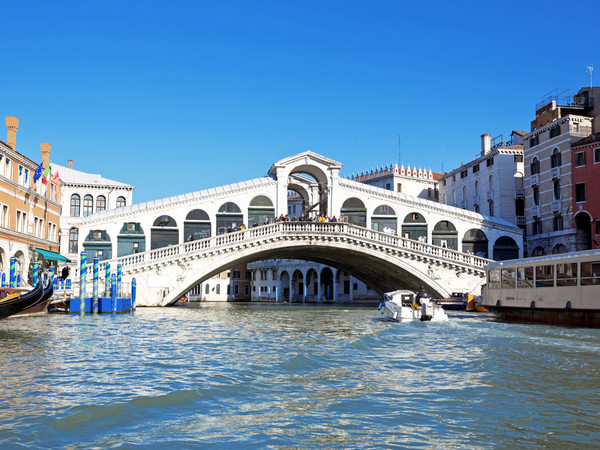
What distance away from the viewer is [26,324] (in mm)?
17547

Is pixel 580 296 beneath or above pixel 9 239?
beneath

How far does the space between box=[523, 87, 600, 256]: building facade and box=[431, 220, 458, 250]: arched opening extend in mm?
4124

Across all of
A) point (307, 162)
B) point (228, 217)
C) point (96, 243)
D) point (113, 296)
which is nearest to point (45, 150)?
point (96, 243)

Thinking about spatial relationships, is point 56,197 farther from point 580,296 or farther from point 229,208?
point 580,296

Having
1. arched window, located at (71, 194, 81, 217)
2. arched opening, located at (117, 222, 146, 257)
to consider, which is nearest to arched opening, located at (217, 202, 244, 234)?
arched opening, located at (117, 222, 146, 257)

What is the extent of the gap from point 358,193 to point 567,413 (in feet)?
97.6

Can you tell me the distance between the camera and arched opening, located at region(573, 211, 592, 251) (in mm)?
31250

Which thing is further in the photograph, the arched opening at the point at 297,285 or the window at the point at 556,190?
the arched opening at the point at 297,285

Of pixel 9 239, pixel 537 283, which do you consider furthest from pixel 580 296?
pixel 9 239

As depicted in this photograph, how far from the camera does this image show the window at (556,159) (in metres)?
32.3

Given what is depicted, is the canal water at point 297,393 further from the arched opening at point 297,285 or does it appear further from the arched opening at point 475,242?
the arched opening at point 297,285

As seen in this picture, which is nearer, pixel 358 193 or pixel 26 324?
pixel 26 324

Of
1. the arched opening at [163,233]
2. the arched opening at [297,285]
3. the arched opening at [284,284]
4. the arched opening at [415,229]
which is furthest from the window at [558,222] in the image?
the arched opening at [284,284]

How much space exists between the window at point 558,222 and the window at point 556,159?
8.60 feet
